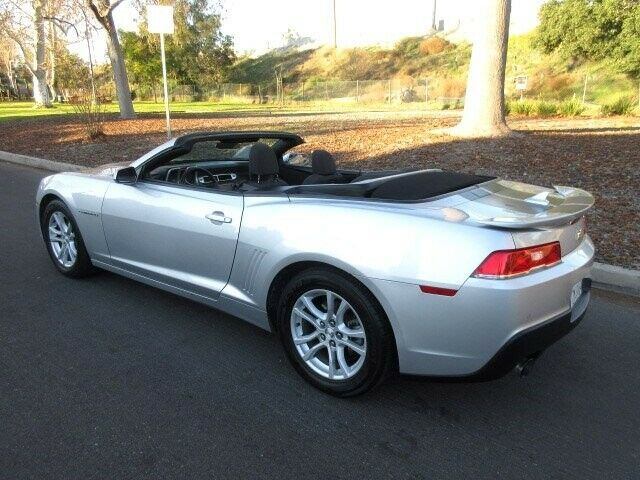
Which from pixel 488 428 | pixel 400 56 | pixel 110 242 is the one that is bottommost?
pixel 488 428

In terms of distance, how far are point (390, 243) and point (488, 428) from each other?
1059 millimetres

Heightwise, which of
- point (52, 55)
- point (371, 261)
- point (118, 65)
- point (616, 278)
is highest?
point (52, 55)

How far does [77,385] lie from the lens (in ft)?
9.54

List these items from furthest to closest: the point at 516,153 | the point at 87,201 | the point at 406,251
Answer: the point at 516,153 → the point at 87,201 → the point at 406,251

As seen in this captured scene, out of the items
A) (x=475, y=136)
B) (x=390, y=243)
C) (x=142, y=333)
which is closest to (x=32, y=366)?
(x=142, y=333)

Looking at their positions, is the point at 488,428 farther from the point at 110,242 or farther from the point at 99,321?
the point at 110,242

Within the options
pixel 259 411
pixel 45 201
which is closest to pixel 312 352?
pixel 259 411

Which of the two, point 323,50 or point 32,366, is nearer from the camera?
point 32,366

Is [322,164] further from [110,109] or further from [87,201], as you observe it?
[110,109]

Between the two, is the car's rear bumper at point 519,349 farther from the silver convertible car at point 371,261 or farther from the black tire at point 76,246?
the black tire at point 76,246

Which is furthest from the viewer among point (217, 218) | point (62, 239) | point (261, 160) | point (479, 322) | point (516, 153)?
point (516, 153)

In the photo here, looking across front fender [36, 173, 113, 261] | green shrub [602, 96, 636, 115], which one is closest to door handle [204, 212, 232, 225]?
front fender [36, 173, 113, 261]

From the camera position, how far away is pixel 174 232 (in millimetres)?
3436

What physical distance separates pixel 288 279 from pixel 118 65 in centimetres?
1894
